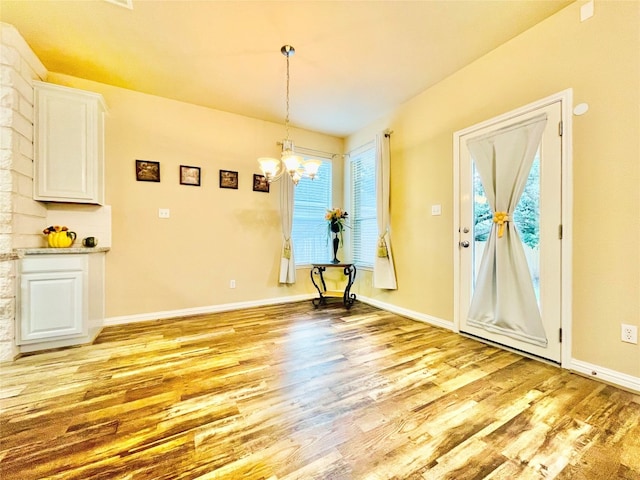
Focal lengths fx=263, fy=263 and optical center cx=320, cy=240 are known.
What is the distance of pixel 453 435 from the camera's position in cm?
135

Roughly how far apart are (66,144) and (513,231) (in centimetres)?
430

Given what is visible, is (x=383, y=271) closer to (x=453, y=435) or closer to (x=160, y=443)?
(x=453, y=435)

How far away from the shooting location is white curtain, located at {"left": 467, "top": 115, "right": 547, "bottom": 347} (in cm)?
222

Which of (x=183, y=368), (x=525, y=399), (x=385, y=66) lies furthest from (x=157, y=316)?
(x=385, y=66)

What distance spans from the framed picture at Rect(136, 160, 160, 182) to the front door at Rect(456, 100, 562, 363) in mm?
3563

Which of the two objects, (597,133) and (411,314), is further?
(411,314)

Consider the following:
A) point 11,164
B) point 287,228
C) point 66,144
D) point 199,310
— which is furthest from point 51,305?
point 287,228

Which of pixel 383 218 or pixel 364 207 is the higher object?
pixel 364 207

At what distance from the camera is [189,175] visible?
3.48m

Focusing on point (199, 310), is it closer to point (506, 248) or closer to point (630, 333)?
point (506, 248)

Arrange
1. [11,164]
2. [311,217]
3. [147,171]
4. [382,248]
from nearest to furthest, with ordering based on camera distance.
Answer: [11,164]
[147,171]
[382,248]
[311,217]

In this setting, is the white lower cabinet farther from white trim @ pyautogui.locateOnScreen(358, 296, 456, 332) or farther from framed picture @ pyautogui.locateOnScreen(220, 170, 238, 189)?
white trim @ pyautogui.locateOnScreen(358, 296, 456, 332)

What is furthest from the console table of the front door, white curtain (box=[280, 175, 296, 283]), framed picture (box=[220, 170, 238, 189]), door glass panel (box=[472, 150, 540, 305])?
door glass panel (box=[472, 150, 540, 305])

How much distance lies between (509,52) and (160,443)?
384cm
